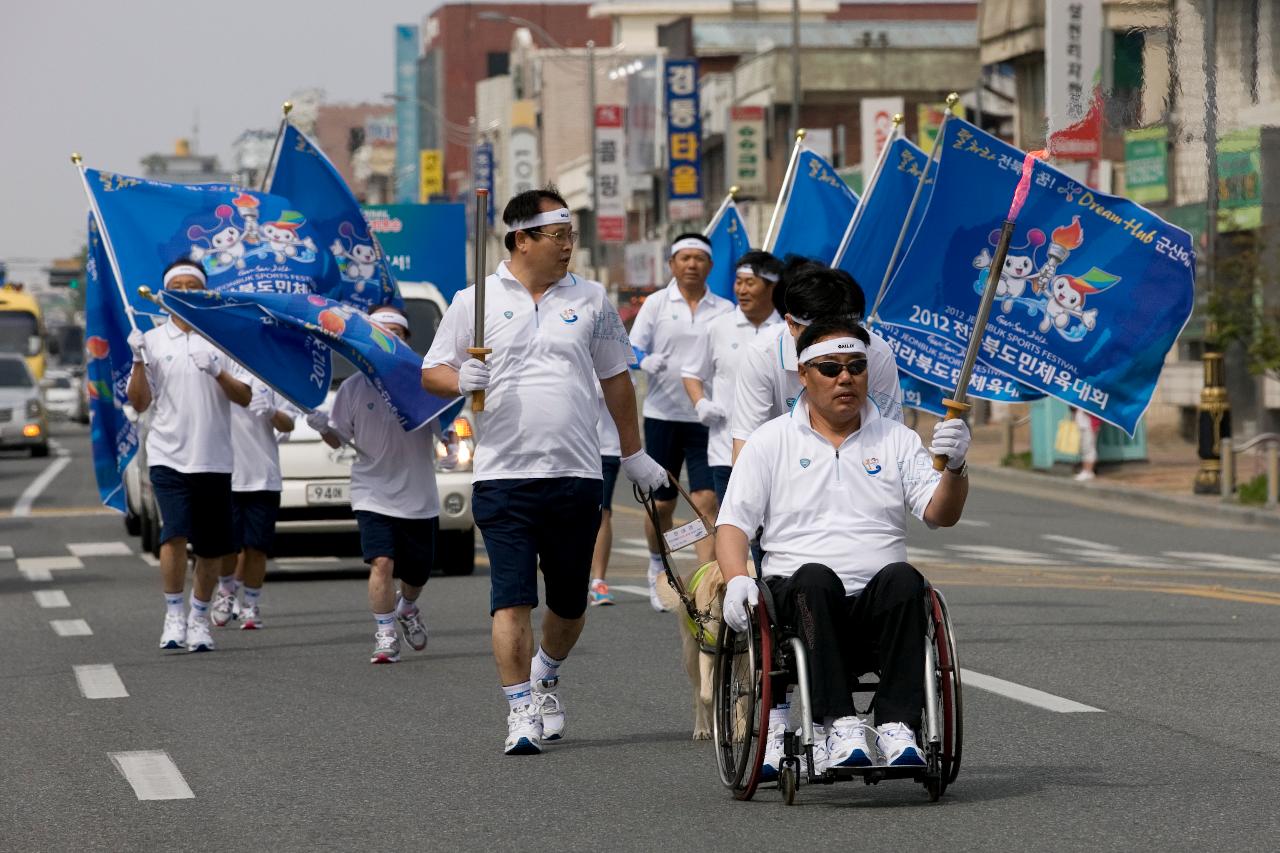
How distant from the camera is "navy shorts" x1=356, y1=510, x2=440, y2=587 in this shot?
11664 mm

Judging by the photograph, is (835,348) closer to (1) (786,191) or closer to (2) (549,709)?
(2) (549,709)

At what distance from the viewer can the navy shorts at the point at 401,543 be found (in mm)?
11664

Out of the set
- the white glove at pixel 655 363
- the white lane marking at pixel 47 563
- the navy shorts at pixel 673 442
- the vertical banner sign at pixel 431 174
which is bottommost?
the white lane marking at pixel 47 563

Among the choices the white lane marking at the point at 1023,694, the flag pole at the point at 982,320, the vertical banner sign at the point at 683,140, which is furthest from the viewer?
the vertical banner sign at the point at 683,140

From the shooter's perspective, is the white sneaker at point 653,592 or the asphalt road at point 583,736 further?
the white sneaker at point 653,592

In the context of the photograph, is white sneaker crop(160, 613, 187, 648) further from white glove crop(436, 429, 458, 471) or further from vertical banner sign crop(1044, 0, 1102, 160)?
vertical banner sign crop(1044, 0, 1102, 160)

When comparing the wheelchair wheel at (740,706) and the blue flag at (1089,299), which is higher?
the blue flag at (1089,299)

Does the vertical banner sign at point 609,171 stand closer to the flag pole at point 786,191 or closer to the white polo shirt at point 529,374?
the flag pole at point 786,191

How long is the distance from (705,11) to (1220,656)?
93074 millimetres

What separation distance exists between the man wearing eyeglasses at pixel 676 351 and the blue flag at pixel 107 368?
122 inches

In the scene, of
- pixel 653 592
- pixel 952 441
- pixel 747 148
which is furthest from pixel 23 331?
pixel 952 441

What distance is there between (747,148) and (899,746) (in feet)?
180

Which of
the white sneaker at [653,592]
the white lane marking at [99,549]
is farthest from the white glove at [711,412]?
the white lane marking at [99,549]

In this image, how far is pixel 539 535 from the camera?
878cm
